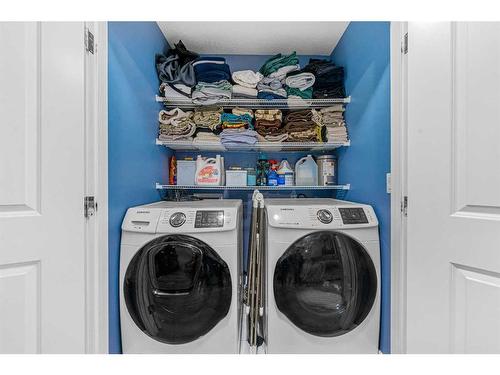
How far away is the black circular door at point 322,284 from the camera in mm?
1421

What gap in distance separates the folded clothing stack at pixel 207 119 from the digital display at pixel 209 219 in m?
0.93

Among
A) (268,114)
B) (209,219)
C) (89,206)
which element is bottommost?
(209,219)

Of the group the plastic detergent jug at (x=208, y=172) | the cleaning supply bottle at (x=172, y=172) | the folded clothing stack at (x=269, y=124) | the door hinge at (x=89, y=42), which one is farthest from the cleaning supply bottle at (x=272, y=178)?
the door hinge at (x=89, y=42)

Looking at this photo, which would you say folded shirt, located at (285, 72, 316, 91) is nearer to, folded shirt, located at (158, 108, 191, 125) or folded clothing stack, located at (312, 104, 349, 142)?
folded clothing stack, located at (312, 104, 349, 142)

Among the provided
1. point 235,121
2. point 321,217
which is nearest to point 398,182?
point 321,217

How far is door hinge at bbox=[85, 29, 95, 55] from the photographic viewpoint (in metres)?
1.08

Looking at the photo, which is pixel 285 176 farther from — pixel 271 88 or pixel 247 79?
pixel 247 79

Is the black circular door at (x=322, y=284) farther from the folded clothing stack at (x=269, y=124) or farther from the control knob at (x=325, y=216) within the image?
the folded clothing stack at (x=269, y=124)

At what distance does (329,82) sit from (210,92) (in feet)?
3.35

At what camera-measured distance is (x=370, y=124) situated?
5.37 feet

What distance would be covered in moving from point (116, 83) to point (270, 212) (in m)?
1.14

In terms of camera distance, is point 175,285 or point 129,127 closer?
point 175,285
